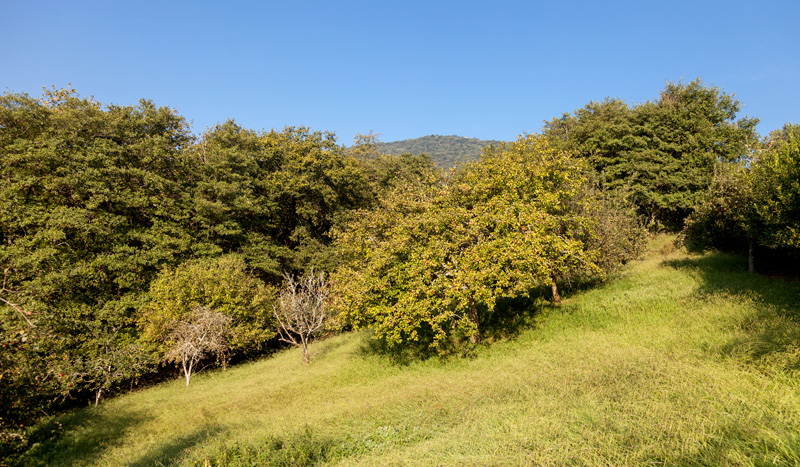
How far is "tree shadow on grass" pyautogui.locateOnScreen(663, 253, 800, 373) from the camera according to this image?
26.5 feet

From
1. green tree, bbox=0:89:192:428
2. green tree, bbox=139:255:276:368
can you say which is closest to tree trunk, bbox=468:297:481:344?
green tree, bbox=139:255:276:368

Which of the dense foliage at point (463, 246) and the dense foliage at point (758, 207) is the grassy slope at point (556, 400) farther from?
the dense foliage at point (463, 246)

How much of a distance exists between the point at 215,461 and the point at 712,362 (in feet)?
39.5

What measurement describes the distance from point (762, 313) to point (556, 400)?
9.03 m

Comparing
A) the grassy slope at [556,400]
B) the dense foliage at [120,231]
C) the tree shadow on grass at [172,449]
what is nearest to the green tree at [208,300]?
the dense foliage at [120,231]

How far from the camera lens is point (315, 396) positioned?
14.0m

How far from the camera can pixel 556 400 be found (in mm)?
7723

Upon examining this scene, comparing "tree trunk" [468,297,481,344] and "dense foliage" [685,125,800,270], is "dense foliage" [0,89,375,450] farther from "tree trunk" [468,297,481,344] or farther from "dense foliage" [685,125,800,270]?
"dense foliage" [685,125,800,270]

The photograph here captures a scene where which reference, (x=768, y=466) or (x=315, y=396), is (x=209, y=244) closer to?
(x=315, y=396)

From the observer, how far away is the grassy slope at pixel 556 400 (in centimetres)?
529

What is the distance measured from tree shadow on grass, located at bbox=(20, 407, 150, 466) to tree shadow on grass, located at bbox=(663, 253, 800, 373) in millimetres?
18833

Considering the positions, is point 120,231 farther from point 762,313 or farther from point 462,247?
point 762,313

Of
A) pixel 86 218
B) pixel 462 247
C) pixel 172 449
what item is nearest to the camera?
pixel 172 449

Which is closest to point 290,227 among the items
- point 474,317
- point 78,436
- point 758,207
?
point 78,436
